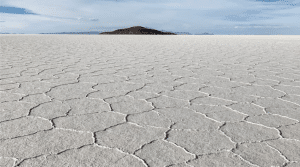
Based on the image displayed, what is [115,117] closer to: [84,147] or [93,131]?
[93,131]

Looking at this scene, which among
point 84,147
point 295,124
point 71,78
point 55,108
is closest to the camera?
point 84,147

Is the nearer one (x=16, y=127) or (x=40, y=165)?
(x=40, y=165)

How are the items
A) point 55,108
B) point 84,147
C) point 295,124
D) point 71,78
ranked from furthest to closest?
Answer: point 71,78 < point 55,108 < point 295,124 < point 84,147

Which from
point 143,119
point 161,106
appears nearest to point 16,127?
point 143,119

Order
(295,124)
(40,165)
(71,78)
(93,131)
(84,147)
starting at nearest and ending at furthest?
1. (40,165)
2. (84,147)
3. (93,131)
4. (295,124)
5. (71,78)

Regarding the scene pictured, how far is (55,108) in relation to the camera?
162cm

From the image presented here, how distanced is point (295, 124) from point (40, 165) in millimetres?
1213

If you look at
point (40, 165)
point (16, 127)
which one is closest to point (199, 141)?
point (40, 165)

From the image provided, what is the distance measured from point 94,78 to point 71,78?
21 centimetres

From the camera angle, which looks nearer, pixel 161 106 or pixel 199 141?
pixel 199 141

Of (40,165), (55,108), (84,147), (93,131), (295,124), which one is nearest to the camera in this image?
(40,165)

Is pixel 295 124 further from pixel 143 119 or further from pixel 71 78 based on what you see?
pixel 71 78

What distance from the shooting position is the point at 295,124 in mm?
1396

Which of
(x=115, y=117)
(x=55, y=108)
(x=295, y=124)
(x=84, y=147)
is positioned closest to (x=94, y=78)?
(x=55, y=108)
